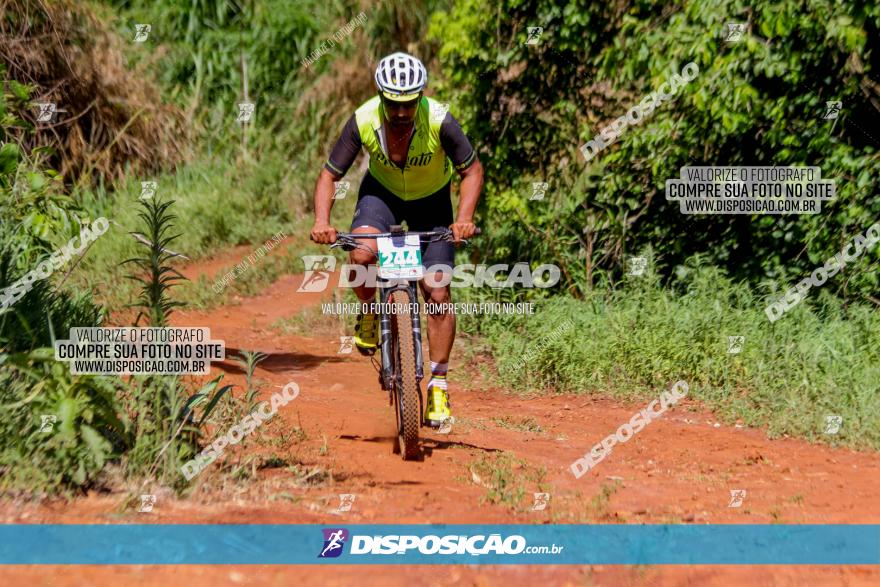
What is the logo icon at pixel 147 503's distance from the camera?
4.48 m

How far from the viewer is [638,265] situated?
900cm

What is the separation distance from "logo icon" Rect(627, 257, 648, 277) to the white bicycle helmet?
12.7 feet

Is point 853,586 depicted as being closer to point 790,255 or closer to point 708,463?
point 708,463

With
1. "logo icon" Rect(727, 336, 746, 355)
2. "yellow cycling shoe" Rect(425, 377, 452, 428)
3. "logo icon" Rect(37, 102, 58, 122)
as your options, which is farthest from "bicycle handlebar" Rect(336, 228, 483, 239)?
"logo icon" Rect(37, 102, 58, 122)

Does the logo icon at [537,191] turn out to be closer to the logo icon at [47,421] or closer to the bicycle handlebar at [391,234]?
the bicycle handlebar at [391,234]

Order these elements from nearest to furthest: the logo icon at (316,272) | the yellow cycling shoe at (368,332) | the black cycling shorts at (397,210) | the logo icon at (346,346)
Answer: the black cycling shorts at (397,210), the yellow cycling shoe at (368,332), the logo icon at (346,346), the logo icon at (316,272)

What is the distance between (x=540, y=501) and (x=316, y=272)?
6.52 metres

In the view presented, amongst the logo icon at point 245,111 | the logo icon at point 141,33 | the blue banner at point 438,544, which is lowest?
the blue banner at point 438,544

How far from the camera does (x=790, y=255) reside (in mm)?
8523

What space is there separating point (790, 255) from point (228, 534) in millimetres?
5874

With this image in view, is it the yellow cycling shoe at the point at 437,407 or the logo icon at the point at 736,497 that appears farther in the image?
the yellow cycling shoe at the point at 437,407

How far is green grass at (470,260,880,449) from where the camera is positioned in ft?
23.0

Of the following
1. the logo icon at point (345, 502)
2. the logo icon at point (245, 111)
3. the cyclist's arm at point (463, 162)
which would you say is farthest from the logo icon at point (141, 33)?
the logo icon at point (345, 502)

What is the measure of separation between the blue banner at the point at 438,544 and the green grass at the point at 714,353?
2059mm
